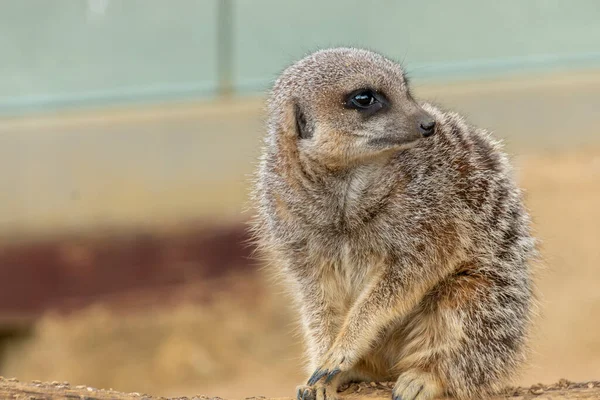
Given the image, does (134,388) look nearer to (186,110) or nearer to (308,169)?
(186,110)

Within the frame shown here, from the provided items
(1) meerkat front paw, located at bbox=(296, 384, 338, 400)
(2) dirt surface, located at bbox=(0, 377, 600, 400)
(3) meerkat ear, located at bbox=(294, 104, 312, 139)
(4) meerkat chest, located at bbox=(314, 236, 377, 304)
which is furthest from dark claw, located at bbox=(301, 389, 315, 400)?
(3) meerkat ear, located at bbox=(294, 104, 312, 139)

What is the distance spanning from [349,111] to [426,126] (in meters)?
0.29

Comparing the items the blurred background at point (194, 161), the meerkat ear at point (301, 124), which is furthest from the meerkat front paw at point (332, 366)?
the blurred background at point (194, 161)

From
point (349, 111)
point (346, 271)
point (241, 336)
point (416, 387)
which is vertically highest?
point (241, 336)

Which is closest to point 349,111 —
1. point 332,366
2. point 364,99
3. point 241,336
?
point 364,99

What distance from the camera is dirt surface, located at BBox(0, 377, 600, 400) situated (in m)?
3.06

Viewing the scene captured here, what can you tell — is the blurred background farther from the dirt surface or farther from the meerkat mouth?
the meerkat mouth

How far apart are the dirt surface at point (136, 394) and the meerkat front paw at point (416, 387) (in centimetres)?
7

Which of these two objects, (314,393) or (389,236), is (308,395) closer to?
(314,393)

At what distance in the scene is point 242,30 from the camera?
8445 mm

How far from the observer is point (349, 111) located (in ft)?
11.0

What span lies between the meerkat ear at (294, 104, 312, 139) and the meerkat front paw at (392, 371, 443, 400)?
0.93 m

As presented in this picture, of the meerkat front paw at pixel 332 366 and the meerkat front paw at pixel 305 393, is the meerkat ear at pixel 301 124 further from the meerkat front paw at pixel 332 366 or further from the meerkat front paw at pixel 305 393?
the meerkat front paw at pixel 305 393

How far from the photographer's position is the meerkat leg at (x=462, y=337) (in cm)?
344
